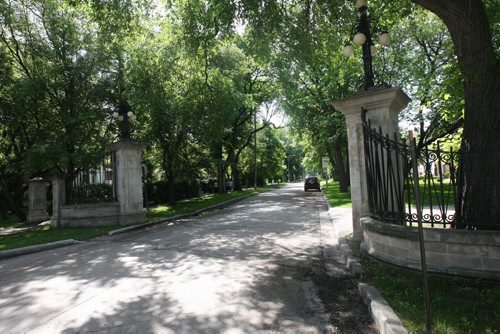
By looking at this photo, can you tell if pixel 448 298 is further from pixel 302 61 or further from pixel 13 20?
pixel 13 20

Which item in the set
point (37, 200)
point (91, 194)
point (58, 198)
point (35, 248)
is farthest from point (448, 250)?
point (37, 200)

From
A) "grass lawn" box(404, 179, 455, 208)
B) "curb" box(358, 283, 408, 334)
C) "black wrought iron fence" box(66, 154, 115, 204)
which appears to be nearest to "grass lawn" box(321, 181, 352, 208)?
"grass lawn" box(404, 179, 455, 208)

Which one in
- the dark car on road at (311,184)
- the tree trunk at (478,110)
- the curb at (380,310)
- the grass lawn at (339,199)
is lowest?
the curb at (380,310)

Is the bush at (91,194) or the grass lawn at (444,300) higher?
the bush at (91,194)

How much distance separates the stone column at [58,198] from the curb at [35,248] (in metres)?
4.49

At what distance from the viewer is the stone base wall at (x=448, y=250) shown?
4.78 m

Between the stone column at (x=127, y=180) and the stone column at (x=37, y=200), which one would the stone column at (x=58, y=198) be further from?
the stone column at (x=37, y=200)

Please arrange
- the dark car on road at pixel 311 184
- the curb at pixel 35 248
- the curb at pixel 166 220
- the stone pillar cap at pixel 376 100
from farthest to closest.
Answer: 1. the dark car on road at pixel 311 184
2. the curb at pixel 166 220
3. the curb at pixel 35 248
4. the stone pillar cap at pixel 376 100

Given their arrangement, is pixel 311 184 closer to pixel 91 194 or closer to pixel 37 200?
pixel 37 200

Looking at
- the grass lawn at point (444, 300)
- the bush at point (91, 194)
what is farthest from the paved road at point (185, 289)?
the bush at point (91, 194)

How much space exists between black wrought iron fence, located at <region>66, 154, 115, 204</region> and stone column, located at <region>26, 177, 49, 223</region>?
4312mm

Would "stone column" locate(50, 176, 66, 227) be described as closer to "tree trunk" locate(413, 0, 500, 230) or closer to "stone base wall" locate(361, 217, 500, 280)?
"stone base wall" locate(361, 217, 500, 280)

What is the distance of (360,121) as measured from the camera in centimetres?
782

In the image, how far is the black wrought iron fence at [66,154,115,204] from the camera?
14398 millimetres
